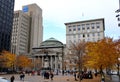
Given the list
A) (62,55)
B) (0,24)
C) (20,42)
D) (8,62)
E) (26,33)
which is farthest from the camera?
(26,33)

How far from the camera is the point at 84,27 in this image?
141 m

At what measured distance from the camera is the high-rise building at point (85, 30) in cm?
13562

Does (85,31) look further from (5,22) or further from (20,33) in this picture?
(20,33)

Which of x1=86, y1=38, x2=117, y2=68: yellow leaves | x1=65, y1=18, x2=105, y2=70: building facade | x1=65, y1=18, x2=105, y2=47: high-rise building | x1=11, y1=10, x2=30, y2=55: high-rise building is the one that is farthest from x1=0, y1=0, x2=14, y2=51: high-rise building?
x1=86, y1=38, x2=117, y2=68: yellow leaves

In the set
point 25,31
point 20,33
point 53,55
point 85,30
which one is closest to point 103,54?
point 85,30

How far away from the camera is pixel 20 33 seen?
169375mm

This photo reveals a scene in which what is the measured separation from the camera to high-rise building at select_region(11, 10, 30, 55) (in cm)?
16362

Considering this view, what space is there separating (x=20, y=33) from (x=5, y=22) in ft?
193

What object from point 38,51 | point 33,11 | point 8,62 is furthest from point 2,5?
point 33,11

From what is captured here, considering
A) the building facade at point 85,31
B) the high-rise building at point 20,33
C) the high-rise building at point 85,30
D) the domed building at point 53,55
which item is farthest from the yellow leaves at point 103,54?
the high-rise building at point 20,33

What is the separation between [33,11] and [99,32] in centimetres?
8496

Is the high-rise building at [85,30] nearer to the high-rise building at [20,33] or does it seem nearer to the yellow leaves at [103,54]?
the high-rise building at [20,33]

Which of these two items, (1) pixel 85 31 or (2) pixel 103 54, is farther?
(1) pixel 85 31

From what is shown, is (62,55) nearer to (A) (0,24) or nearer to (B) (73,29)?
(B) (73,29)
